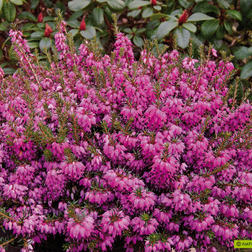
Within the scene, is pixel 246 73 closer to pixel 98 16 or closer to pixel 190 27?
pixel 190 27

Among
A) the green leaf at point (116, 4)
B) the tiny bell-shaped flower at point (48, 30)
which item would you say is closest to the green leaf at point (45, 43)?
the tiny bell-shaped flower at point (48, 30)

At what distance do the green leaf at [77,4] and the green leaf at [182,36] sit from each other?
1.03m

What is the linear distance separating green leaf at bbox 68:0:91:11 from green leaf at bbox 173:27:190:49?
1.03 m

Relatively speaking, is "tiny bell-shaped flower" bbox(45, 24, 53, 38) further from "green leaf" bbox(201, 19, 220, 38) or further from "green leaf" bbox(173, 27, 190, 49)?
"green leaf" bbox(201, 19, 220, 38)

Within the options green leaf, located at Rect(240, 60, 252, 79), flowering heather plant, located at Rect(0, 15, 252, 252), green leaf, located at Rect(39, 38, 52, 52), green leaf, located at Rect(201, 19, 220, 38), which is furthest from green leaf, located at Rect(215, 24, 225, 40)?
green leaf, located at Rect(39, 38, 52, 52)

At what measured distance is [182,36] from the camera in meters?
2.29

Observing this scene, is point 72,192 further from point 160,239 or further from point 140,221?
point 160,239

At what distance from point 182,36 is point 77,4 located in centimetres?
118

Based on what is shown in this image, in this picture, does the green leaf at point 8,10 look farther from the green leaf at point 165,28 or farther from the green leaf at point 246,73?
the green leaf at point 246,73

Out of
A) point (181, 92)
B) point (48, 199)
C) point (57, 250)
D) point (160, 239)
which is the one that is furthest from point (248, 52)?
point (57, 250)

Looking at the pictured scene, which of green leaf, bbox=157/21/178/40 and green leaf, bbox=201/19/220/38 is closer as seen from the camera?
green leaf, bbox=157/21/178/40

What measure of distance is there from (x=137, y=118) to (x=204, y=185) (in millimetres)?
583

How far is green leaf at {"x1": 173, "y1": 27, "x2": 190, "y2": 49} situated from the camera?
2255 millimetres

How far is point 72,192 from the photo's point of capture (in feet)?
5.43
